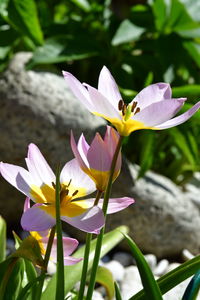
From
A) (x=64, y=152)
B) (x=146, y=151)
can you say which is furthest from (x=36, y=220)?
(x=146, y=151)

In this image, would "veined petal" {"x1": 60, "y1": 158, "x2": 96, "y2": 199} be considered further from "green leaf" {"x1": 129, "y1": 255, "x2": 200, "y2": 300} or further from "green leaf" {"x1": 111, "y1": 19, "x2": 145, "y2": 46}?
"green leaf" {"x1": 111, "y1": 19, "x2": 145, "y2": 46}

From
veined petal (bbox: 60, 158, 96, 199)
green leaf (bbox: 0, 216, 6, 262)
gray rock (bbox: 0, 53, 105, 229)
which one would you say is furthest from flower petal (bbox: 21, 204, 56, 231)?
gray rock (bbox: 0, 53, 105, 229)

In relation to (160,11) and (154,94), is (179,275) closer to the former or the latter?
(154,94)

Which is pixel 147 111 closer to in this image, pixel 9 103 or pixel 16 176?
pixel 16 176

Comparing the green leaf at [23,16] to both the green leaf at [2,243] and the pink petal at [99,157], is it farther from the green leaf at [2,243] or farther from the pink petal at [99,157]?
the pink petal at [99,157]

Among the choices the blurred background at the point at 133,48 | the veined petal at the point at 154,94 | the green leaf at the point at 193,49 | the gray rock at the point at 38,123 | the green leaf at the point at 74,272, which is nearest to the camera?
the veined petal at the point at 154,94

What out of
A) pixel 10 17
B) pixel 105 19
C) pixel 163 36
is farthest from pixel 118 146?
pixel 105 19

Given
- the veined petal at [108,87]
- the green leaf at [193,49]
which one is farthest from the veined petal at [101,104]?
the green leaf at [193,49]
